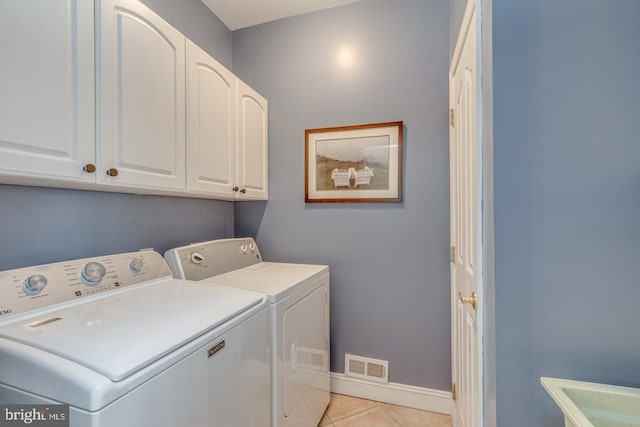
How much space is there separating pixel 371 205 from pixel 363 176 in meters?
0.21

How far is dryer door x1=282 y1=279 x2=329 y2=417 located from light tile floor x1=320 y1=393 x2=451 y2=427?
0.44 feet

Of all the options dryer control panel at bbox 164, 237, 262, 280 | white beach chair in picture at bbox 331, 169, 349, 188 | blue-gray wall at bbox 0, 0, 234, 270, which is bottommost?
dryer control panel at bbox 164, 237, 262, 280

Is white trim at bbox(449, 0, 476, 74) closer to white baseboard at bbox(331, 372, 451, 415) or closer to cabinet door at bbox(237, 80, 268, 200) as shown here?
cabinet door at bbox(237, 80, 268, 200)

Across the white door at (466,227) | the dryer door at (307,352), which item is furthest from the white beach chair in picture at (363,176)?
the dryer door at (307,352)

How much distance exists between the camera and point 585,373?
2.51 ft

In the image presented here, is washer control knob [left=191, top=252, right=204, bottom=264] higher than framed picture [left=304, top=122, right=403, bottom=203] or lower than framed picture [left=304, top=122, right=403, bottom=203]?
lower

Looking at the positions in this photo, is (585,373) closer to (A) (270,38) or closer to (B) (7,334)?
(B) (7,334)

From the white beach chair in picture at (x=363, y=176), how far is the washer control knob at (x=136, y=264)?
1384 millimetres

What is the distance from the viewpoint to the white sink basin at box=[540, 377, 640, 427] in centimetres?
66

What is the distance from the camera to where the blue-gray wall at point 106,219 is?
1074mm

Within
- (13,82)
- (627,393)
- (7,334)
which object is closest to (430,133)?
(627,393)

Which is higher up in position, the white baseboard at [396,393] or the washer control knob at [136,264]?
the washer control knob at [136,264]

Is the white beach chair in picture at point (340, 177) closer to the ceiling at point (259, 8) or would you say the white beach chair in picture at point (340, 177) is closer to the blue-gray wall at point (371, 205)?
the blue-gray wall at point (371, 205)

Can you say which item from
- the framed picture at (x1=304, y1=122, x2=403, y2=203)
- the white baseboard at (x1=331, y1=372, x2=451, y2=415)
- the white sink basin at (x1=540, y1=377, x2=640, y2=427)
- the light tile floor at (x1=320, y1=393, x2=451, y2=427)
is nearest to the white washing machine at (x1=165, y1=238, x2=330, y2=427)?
the light tile floor at (x1=320, y1=393, x2=451, y2=427)
